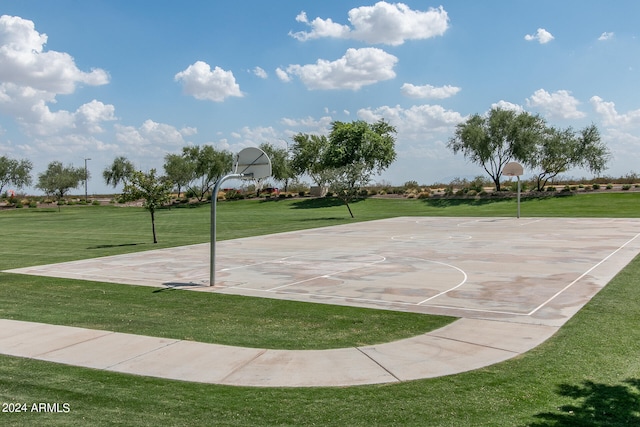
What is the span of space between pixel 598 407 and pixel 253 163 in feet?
32.2

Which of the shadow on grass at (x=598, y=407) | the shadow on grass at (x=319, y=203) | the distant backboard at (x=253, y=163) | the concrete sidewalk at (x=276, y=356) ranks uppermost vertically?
the distant backboard at (x=253, y=163)

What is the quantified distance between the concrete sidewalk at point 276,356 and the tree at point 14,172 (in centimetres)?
8909

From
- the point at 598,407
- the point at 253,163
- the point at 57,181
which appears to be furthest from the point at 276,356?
the point at 57,181

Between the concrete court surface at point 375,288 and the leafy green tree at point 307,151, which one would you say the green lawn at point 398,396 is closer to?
the concrete court surface at point 375,288

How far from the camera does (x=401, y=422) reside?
5.45m

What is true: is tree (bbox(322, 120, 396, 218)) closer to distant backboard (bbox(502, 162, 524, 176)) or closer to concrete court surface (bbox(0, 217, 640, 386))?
distant backboard (bbox(502, 162, 524, 176))

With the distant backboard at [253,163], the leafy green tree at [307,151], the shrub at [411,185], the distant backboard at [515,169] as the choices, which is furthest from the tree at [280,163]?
the distant backboard at [253,163]

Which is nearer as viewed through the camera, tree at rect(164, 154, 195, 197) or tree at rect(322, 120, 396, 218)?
tree at rect(322, 120, 396, 218)

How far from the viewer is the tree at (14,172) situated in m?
86.3

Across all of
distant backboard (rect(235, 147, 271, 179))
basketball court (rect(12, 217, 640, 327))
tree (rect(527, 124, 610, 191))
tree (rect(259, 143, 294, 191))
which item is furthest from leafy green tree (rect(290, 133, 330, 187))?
distant backboard (rect(235, 147, 271, 179))

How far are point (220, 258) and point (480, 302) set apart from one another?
10.2 meters

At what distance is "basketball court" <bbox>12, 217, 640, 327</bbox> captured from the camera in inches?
455

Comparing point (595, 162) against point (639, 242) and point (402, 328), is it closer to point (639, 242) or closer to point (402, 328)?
point (639, 242)

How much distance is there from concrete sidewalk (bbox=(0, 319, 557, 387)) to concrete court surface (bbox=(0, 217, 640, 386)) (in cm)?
2
